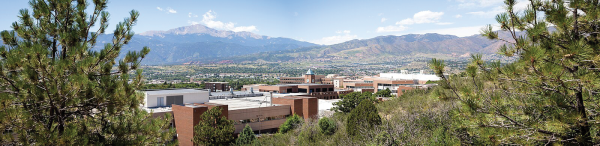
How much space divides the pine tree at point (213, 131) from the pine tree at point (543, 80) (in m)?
16.5

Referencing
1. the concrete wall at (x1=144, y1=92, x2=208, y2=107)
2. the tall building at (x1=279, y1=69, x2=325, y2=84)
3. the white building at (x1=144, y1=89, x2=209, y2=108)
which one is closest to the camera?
the concrete wall at (x1=144, y1=92, x2=208, y2=107)

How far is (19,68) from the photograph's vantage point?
5.59 m

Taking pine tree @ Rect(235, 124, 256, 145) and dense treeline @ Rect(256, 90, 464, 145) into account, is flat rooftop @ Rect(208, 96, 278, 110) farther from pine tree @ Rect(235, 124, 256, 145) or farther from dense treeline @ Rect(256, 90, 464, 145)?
dense treeline @ Rect(256, 90, 464, 145)

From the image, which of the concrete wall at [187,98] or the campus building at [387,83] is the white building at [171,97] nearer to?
the concrete wall at [187,98]

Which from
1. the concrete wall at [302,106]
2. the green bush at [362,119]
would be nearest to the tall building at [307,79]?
the concrete wall at [302,106]

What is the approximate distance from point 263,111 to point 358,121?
15.0 metres

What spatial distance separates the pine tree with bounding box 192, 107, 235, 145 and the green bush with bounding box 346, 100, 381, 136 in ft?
25.0

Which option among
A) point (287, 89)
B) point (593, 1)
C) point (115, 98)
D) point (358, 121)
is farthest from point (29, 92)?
point (287, 89)

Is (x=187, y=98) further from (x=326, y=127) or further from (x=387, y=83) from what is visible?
(x=387, y=83)

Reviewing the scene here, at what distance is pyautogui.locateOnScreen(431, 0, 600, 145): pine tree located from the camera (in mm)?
5004

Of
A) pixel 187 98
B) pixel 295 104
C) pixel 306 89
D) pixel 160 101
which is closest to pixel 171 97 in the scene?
pixel 160 101

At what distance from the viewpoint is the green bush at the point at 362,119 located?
16878 mm

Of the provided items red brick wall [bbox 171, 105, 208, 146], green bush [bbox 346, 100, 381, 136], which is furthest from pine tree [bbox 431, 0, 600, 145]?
red brick wall [bbox 171, 105, 208, 146]

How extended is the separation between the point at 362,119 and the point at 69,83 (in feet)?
44.0
